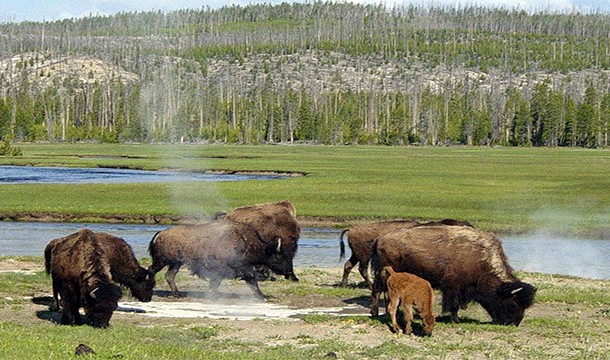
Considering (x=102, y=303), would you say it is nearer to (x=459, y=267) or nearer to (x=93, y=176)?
(x=459, y=267)

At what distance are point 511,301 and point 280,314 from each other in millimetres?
4594

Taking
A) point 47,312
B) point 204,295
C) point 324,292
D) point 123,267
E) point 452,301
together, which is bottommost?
point 204,295

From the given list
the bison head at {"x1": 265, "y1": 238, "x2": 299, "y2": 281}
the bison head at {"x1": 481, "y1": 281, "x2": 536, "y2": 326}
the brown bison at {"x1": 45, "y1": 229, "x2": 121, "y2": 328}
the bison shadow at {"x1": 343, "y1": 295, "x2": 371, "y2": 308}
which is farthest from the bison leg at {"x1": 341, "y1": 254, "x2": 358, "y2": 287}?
the brown bison at {"x1": 45, "y1": 229, "x2": 121, "y2": 328}

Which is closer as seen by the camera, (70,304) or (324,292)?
(70,304)

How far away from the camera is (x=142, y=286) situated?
18.0 metres

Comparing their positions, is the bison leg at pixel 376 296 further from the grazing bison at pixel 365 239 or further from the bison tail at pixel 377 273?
the grazing bison at pixel 365 239

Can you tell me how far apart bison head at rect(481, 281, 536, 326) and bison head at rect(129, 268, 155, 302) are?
657 centimetres

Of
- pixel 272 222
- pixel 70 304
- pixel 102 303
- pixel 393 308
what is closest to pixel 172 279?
pixel 272 222

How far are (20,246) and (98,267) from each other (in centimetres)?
1760

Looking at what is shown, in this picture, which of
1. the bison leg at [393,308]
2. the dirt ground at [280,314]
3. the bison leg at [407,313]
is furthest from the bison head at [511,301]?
the bison leg at [393,308]

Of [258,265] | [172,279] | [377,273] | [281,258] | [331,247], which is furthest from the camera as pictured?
[331,247]

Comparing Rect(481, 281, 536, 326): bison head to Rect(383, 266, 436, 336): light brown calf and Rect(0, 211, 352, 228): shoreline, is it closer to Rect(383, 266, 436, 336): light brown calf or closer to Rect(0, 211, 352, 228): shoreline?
Rect(383, 266, 436, 336): light brown calf

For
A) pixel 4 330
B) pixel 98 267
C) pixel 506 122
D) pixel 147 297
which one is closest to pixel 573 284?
pixel 147 297

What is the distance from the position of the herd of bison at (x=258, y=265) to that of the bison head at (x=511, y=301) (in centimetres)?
2
